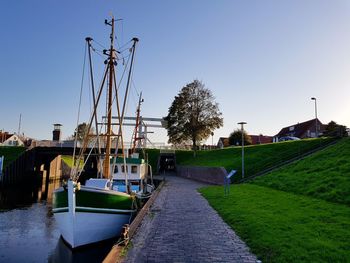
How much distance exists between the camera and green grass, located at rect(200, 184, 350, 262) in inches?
316

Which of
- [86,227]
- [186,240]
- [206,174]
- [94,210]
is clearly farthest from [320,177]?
[206,174]

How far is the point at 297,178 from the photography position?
69.2ft

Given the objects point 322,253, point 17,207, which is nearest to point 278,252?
point 322,253

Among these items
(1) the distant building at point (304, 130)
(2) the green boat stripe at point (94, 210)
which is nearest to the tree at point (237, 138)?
(1) the distant building at point (304, 130)

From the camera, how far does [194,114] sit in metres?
58.0

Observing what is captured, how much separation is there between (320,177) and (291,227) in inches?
399

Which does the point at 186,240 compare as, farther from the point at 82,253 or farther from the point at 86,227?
the point at 82,253

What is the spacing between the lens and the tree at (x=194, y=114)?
57.9 m

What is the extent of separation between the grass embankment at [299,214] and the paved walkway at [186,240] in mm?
467

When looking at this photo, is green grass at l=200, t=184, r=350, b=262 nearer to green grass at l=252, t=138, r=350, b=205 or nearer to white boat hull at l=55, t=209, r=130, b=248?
green grass at l=252, t=138, r=350, b=205

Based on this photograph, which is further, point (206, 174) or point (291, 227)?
point (206, 174)

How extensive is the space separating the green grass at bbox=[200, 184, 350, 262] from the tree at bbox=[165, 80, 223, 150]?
40.8m

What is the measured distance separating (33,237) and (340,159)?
775 inches

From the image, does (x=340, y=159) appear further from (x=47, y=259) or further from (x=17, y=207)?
(x=17, y=207)
